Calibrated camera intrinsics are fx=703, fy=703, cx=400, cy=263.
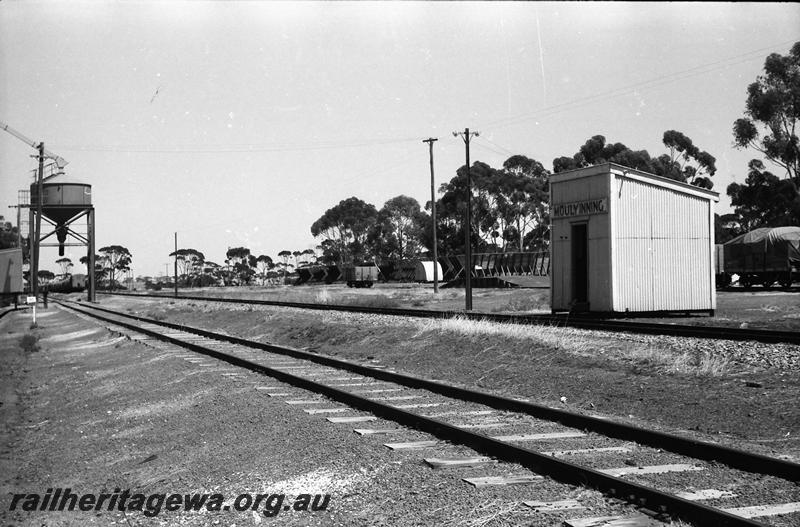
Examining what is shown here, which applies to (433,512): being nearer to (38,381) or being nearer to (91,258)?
(38,381)

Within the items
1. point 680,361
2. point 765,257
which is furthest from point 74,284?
point 680,361

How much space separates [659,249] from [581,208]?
258 centimetres

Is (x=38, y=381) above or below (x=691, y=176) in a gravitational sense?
below

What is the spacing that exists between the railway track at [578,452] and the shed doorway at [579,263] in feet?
39.4

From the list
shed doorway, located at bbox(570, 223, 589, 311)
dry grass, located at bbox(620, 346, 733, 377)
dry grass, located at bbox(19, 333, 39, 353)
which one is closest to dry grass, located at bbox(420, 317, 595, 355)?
dry grass, located at bbox(620, 346, 733, 377)

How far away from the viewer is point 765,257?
125ft

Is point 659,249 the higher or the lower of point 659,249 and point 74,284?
the higher

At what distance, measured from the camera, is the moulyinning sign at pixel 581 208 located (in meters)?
20.5

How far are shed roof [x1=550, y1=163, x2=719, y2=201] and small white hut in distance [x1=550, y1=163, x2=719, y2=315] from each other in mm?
29

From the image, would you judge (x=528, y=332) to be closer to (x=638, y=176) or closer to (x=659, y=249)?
(x=659, y=249)

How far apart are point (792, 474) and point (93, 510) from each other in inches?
221

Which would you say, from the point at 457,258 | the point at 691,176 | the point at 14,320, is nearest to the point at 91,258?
the point at 14,320

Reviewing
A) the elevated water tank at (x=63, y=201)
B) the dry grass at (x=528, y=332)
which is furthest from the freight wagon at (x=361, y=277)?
the dry grass at (x=528, y=332)

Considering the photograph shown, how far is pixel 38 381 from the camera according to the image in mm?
15086
